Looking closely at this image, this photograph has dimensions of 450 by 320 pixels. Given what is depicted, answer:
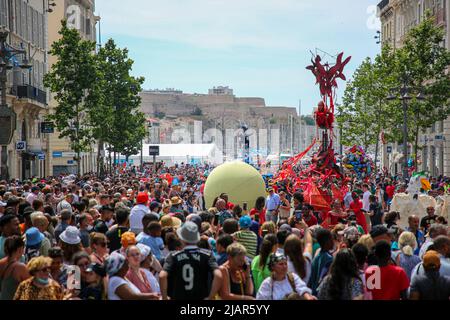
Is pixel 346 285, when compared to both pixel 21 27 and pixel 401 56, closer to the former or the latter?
pixel 401 56

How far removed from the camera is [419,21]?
59.5 metres

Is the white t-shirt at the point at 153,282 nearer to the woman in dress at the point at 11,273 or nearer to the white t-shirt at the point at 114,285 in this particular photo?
the white t-shirt at the point at 114,285

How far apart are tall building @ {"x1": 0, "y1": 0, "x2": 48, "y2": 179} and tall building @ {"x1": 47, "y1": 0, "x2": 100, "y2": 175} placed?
3.66 metres

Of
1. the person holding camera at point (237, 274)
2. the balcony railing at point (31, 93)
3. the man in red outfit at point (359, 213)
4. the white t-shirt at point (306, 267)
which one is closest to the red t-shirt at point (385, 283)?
the white t-shirt at point (306, 267)

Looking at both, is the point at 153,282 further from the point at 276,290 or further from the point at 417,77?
the point at 417,77

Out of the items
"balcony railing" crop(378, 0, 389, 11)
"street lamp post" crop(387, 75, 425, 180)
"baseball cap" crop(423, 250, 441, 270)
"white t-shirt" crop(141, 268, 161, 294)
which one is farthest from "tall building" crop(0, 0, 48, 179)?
"baseball cap" crop(423, 250, 441, 270)

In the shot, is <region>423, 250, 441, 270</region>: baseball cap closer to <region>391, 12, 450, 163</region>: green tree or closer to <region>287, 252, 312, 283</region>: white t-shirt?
<region>287, 252, 312, 283</region>: white t-shirt

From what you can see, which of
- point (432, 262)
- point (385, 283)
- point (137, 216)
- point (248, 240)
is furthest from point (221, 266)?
point (137, 216)

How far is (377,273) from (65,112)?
3626 centimetres

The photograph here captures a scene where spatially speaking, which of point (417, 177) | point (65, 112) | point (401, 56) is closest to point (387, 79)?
point (401, 56)

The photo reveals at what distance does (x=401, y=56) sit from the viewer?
43312mm

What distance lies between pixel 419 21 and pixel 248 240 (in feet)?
165

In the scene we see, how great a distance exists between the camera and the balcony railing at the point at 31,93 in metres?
43.9

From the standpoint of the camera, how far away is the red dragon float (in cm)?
2269
